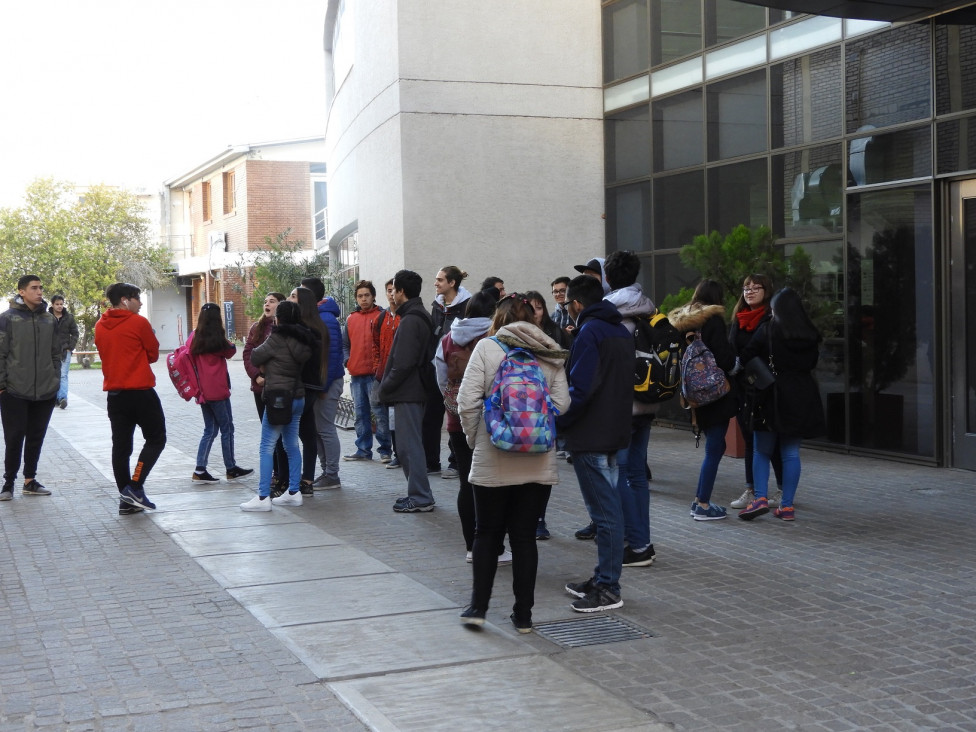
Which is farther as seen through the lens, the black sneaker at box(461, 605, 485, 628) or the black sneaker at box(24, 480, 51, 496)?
the black sneaker at box(24, 480, 51, 496)

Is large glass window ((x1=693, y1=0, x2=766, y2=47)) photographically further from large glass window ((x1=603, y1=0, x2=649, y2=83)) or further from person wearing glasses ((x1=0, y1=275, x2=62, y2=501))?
person wearing glasses ((x1=0, y1=275, x2=62, y2=501))

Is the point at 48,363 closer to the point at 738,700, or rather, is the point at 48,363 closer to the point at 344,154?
the point at 738,700

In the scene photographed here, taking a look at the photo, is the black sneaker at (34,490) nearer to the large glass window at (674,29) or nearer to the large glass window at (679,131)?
the large glass window at (679,131)

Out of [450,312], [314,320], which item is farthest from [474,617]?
[314,320]

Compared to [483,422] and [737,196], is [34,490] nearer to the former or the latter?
[483,422]

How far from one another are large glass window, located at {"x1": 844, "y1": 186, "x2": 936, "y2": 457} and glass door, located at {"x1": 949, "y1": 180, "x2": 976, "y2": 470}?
0.68 ft

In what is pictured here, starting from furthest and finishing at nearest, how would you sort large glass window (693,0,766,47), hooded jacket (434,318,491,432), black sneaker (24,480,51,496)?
large glass window (693,0,766,47)
black sneaker (24,480,51,496)
hooded jacket (434,318,491,432)

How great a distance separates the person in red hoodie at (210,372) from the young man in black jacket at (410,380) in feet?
8.33

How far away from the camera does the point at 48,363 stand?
34.2 ft

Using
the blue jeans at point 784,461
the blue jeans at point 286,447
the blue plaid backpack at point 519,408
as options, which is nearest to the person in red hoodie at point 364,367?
the blue jeans at point 286,447

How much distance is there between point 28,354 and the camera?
407 inches

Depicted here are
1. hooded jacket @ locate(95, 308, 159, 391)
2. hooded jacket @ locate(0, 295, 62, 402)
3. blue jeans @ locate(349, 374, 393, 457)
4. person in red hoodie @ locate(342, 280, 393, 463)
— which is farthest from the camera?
blue jeans @ locate(349, 374, 393, 457)

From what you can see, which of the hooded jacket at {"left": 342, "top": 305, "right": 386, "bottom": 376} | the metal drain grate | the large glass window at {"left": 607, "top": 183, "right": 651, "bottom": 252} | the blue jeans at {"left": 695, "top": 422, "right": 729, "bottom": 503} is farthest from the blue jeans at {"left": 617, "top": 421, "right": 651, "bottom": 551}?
the large glass window at {"left": 607, "top": 183, "right": 651, "bottom": 252}

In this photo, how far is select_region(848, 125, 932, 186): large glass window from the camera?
11227mm
